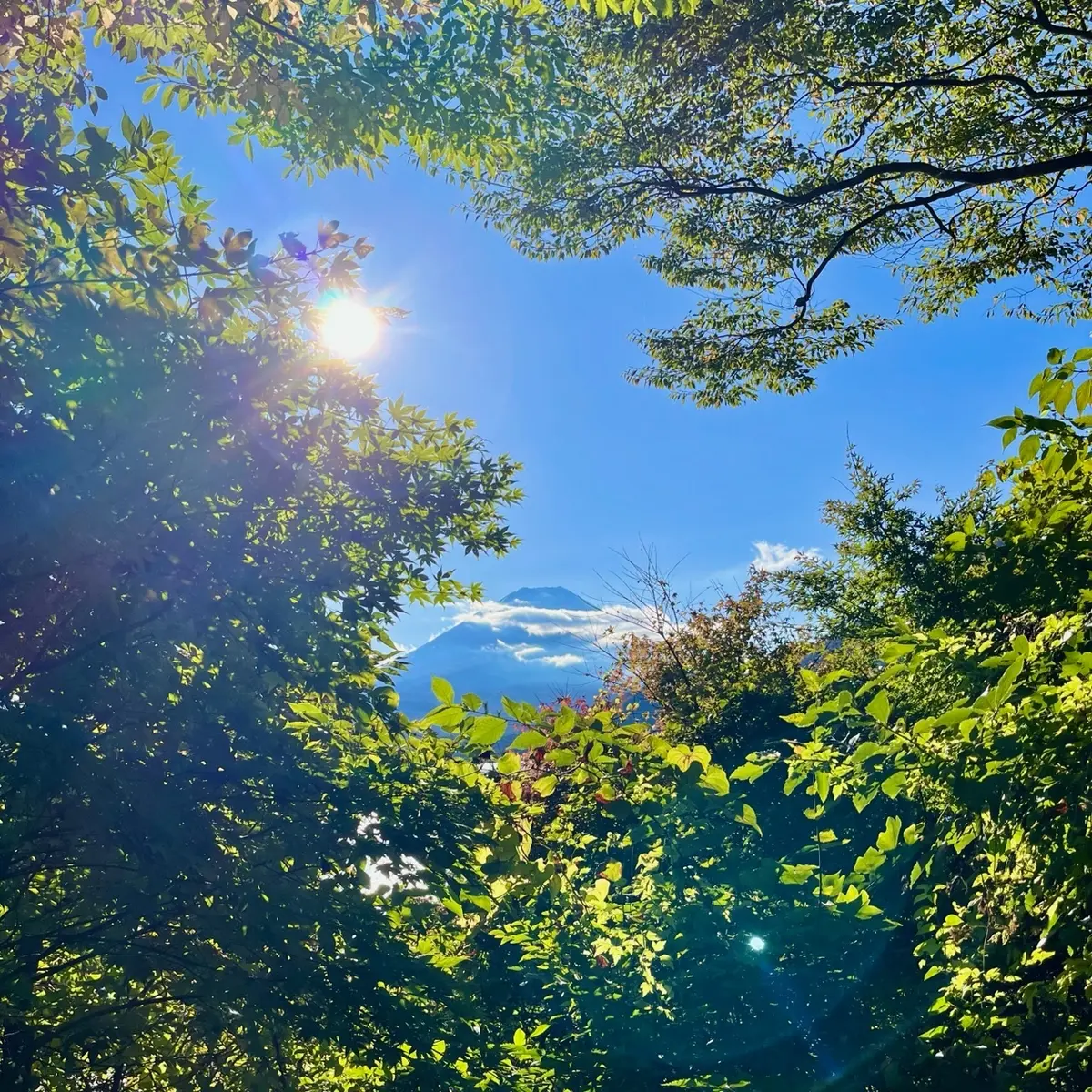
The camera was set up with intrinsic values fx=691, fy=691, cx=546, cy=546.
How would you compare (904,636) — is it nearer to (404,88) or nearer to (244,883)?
(244,883)

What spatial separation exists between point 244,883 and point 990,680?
105 inches

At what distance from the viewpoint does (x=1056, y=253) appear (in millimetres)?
7094

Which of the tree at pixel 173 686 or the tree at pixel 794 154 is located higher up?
the tree at pixel 794 154

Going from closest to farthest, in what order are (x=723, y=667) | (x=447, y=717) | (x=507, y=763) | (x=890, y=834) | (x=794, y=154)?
(x=447, y=717) → (x=507, y=763) → (x=890, y=834) → (x=794, y=154) → (x=723, y=667)

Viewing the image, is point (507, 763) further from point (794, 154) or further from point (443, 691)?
point (794, 154)

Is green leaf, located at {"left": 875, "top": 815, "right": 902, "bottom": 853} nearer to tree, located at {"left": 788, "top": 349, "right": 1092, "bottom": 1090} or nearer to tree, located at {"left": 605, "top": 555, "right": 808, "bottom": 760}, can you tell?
tree, located at {"left": 788, "top": 349, "right": 1092, "bottom": 1090}

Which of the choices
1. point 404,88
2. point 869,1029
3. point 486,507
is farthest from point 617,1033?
point 404,88

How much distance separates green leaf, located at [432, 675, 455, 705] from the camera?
1.40 m

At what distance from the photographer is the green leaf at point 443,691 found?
140 cm

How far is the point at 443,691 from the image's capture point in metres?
1.49

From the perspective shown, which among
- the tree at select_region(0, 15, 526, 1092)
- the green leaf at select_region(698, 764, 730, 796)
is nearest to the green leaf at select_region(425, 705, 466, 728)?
the green leaf at select_region(698, 764, 730, 796)

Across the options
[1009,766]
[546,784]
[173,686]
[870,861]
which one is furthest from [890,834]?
[173,686]

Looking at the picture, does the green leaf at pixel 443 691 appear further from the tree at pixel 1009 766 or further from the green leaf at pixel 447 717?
the tree at pixel 1009 766

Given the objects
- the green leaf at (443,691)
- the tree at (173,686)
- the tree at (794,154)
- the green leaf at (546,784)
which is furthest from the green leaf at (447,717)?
the tree at (794,154)
